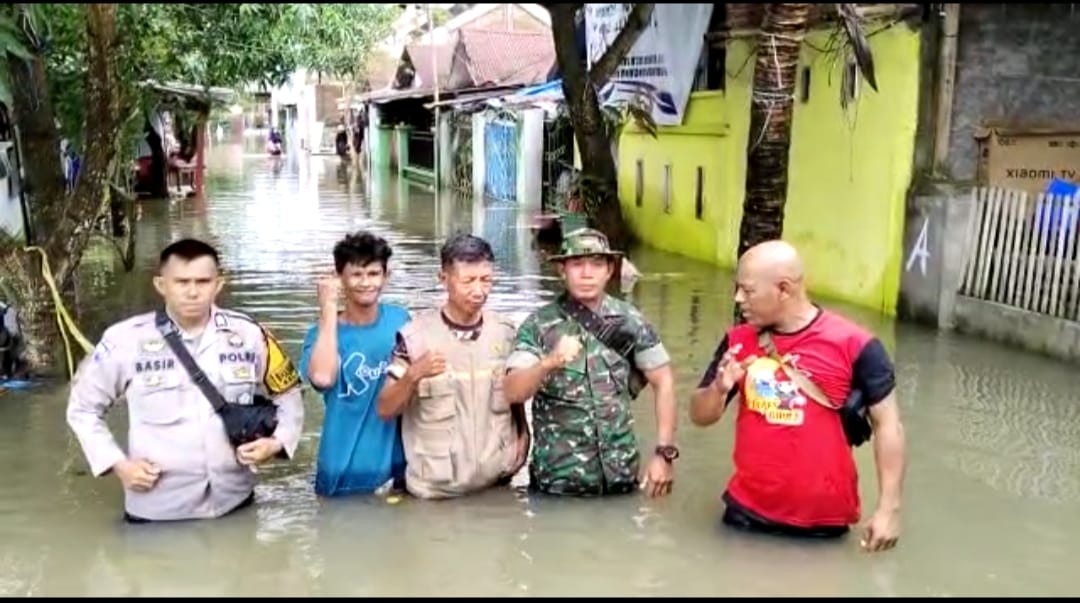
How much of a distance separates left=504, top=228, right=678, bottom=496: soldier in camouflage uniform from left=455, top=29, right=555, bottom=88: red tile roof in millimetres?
23553

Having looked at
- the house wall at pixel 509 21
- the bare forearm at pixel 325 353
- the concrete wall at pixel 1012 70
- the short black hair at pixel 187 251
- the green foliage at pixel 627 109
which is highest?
the house wall at pixel 509 21

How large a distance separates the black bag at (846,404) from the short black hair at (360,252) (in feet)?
4.97

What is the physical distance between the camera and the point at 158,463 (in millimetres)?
4535

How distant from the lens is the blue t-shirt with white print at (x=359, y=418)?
4.81 meters

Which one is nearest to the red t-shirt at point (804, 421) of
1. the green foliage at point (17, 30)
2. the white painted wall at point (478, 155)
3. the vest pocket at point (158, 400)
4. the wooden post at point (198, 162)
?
the vest pocket at point (158, 400)

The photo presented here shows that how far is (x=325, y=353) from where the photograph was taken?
4617mm

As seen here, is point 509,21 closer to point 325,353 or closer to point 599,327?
point 599,327

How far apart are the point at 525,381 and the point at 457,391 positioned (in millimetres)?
356

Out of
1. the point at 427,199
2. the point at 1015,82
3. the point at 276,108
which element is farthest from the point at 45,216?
the point at 276,108

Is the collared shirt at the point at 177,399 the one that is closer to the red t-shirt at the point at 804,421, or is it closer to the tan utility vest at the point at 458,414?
the tan utility vest at the point at 458,414

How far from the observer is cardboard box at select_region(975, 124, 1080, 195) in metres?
10.1

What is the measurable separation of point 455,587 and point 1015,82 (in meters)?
7.62

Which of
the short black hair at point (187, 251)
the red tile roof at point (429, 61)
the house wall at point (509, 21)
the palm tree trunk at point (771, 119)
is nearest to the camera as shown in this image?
the short black hair at point (187, 251)

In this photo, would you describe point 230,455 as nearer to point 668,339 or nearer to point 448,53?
point 668,339
